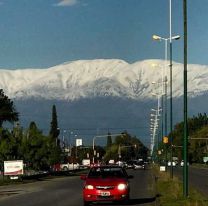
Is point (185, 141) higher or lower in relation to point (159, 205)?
higher

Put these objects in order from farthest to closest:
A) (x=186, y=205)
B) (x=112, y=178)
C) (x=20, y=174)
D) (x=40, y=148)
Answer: (x=40, y=148), (x=20, y=174), (x=112, y=178), (x=186, y=205)

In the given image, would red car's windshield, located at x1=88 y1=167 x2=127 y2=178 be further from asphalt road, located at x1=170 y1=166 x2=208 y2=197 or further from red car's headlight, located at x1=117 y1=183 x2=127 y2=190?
asphalt road, located at x1=170 y1=166 x2=208 y2=197

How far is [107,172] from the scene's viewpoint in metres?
28.5

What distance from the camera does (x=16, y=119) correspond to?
279 feet

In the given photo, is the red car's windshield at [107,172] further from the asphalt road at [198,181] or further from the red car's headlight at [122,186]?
the asphalt road at [198,181]

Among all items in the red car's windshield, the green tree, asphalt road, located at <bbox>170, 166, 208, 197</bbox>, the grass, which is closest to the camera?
the grass

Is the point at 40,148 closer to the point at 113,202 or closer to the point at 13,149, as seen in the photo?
the point at 13,149

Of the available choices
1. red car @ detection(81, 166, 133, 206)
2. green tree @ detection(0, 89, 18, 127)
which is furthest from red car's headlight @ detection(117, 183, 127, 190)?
green tree @ detection(0, 89, 18, 127)

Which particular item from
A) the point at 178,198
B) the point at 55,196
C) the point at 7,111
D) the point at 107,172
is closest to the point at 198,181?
the point at 55,196

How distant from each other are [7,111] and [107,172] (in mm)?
57138

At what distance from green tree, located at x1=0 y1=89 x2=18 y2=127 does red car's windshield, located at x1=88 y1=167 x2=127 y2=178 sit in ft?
185

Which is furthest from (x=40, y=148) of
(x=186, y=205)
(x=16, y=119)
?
(x=186, y=205)

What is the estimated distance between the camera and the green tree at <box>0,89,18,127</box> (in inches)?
3307

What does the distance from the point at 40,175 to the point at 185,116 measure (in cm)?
4913
